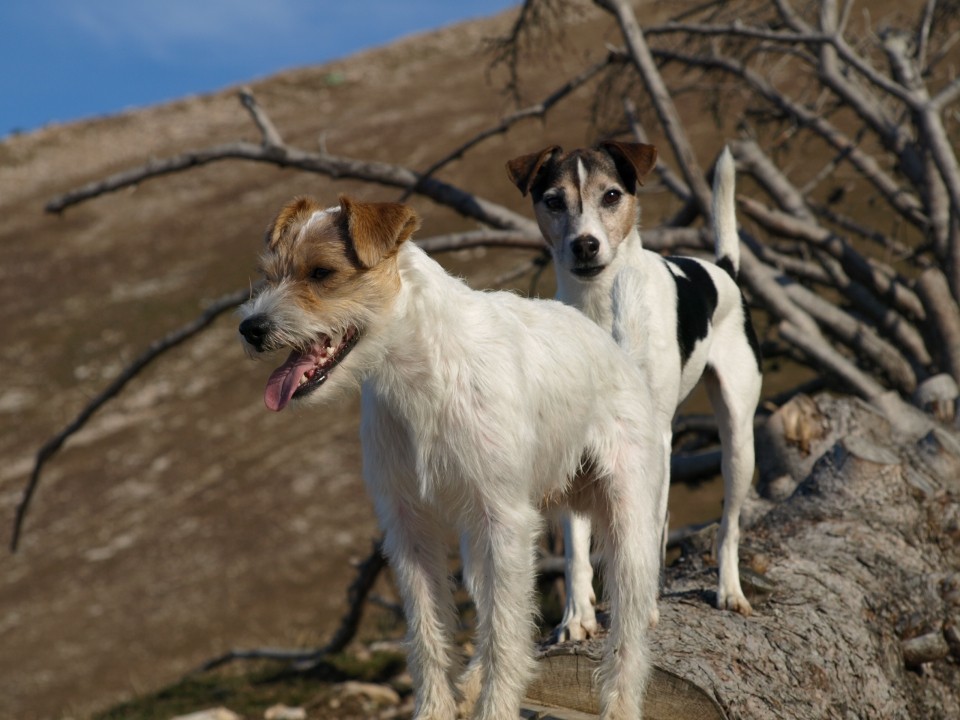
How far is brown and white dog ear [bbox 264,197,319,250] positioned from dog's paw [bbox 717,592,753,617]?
250 cm

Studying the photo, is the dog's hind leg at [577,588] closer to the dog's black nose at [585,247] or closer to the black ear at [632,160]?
the dog's black nose at [585,247]

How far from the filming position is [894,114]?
13.0 metres

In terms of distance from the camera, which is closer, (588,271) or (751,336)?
(588,271)

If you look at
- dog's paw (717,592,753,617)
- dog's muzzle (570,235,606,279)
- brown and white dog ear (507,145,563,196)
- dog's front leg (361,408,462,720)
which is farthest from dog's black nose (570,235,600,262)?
dog's front leg (361,408,462,720)

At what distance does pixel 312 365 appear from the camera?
3803 millimetres

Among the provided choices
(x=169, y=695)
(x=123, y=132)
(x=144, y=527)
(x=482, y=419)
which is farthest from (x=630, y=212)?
(x=123, y=132)

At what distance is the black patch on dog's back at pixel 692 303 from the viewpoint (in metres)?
5.65

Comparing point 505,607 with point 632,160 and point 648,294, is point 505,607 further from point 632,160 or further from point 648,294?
point 632,160

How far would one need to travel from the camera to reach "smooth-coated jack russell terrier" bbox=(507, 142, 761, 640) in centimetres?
532

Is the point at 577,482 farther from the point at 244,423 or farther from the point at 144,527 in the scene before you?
the point at 244,423

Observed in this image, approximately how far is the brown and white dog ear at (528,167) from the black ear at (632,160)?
0.35 meters

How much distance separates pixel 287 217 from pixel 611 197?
2.42 meters

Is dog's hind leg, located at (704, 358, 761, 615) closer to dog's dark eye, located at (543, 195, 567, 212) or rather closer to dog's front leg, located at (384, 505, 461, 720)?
dog's dark eye, located at (543, 195, 567, 212)

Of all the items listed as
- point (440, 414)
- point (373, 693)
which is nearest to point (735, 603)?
point (440, 414)
